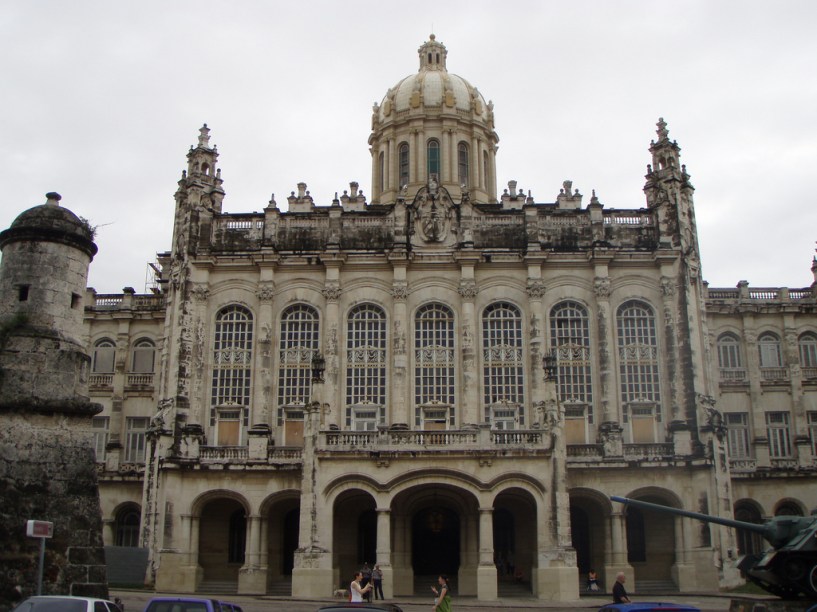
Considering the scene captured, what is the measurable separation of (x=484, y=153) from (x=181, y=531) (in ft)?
85.4

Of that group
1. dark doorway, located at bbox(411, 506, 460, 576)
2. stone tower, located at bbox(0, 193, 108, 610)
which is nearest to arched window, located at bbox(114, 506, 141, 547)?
dark doorway, located at bbox(411, 506, 460, 576)

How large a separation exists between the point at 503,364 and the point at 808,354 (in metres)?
17.8

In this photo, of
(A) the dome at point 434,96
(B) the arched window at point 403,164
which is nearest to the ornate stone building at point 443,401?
(B) the arched window at point 403,164

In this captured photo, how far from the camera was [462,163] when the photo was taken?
50531mm

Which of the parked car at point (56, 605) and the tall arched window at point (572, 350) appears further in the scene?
the tall arched window at point (572, 350)

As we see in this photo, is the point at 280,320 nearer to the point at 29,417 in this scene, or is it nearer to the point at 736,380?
the point at 29,417

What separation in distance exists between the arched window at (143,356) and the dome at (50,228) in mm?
25202

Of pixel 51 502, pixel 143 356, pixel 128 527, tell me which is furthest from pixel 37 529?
pixel 143 356

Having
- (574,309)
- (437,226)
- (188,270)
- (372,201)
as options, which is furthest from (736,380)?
(188,270)

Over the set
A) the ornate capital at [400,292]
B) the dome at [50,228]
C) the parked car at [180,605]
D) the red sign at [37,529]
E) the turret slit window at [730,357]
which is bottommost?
the parked car at [180,605]

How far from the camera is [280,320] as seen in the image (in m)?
42.4

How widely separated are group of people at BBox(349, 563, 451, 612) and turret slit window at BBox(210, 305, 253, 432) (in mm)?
11164

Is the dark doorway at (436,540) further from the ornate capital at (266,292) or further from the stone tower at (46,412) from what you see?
the stone tower at (46,412)

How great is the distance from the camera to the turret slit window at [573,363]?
4050 cm
